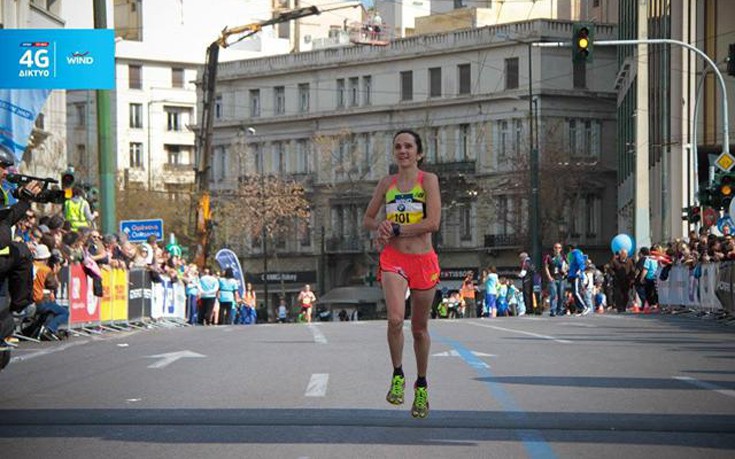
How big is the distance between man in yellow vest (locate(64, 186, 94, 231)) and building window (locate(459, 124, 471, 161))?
232ft

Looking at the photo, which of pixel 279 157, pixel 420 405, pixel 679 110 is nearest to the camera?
pixel 420 405

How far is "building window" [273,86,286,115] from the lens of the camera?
112 m

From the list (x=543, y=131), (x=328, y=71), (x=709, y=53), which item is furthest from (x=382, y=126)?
(x=709, y=53)

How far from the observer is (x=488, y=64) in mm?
101250

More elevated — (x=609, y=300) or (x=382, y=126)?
(x=382, y=126)

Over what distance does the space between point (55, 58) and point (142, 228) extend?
Result: 60.8ft

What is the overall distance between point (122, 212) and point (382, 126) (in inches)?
671

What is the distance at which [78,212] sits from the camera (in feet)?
111

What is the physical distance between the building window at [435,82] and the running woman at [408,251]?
3632 inches

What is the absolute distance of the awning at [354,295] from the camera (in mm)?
98812

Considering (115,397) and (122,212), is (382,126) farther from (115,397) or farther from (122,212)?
(115,397)

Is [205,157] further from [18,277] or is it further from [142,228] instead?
[18,277]

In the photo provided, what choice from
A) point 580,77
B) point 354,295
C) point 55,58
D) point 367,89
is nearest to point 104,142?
point 55,58

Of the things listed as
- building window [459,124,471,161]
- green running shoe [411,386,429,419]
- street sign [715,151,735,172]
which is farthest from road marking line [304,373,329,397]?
building window [459,124,471,161]
